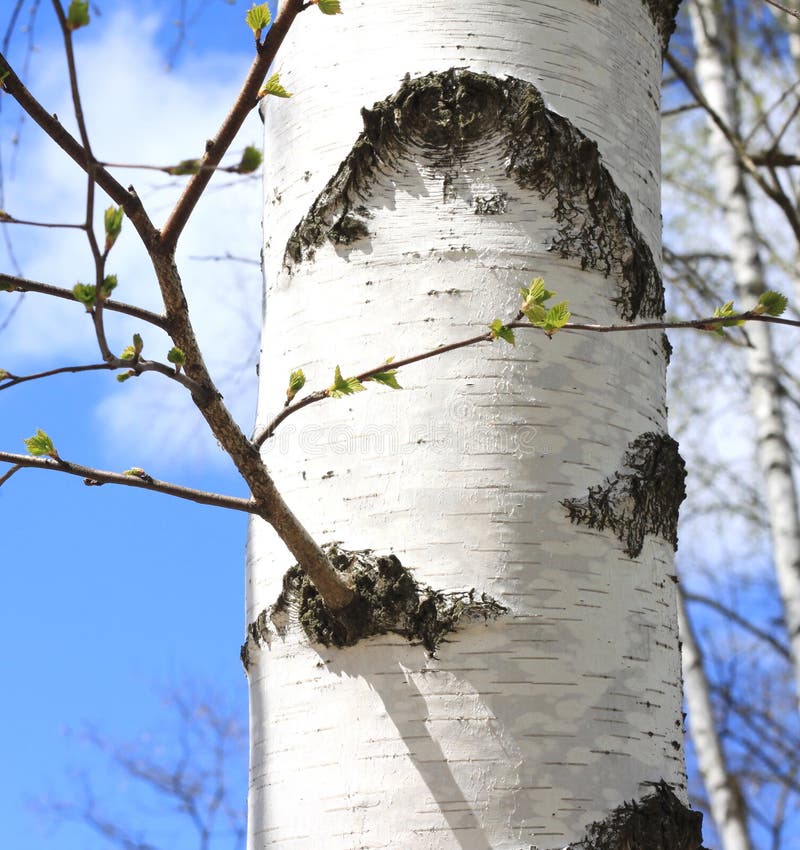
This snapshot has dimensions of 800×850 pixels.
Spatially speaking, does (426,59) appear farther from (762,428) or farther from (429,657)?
(762,428)

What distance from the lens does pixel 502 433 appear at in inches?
40.9

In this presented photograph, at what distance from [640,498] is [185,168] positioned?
63 cm

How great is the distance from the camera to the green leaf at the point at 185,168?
0.69 meters

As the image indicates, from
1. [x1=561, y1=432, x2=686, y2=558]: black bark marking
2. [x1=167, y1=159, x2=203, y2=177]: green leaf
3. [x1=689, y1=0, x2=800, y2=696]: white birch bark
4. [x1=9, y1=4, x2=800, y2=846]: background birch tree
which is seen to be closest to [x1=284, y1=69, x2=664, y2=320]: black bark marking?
[x1=9, y1=4, x2=800, y2=846]: background birch tree

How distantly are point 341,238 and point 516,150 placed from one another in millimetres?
224

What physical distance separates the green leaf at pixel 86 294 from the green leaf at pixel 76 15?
172 millimetres

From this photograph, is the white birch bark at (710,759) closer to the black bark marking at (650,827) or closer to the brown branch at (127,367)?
the black bark marking at (650,827)

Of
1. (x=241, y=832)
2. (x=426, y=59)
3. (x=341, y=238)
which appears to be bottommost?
(x=341, y=238)

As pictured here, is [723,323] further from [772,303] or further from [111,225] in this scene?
[111,225]

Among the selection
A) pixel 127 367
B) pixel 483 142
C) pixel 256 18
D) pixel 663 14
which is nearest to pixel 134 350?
pixel 127 367

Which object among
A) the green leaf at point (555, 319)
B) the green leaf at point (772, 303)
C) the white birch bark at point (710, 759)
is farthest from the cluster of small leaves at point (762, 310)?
the white birch bark at point (710, 759)

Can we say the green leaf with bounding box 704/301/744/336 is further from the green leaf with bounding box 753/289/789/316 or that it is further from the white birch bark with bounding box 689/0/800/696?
the white birch bark with bounding box 689/0/800/696

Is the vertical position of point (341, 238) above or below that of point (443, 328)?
above

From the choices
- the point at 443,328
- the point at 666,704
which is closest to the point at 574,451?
the point at 443,328
